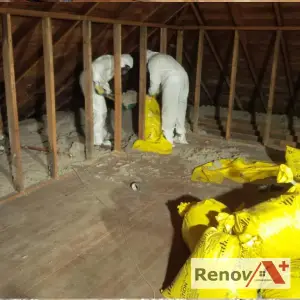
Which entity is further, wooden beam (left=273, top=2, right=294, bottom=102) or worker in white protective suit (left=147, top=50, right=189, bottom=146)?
worker in white protective suit (left=147, top=50, right=189, bottom=146)

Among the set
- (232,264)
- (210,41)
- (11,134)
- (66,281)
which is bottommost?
(66,281)

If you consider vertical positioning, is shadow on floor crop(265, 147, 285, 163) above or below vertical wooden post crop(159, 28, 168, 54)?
below

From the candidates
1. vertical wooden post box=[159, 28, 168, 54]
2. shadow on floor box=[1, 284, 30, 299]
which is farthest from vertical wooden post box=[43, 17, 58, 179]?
vertical wooden post box=[159, 28, 168, 54]

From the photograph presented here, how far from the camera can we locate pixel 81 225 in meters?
2.75

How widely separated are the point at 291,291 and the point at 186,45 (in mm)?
4317

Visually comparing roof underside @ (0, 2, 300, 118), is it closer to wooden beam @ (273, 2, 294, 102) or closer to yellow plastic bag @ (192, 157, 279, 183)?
wooden beam @ (273, 2, 294, 102)

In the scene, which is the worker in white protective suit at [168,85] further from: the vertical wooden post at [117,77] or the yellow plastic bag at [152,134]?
the vertical wooden post at [117,77]

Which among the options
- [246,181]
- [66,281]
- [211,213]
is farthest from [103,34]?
[66,281]

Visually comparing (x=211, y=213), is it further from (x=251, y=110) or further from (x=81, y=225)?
(x=251, y=110)

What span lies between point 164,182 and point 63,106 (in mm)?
2891

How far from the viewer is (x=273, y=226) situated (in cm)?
190

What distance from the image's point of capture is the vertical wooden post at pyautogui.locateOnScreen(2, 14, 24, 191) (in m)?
2.79

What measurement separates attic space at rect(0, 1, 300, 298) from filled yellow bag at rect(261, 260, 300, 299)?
546 millimetres

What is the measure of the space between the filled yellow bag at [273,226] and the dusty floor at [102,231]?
549 mm
